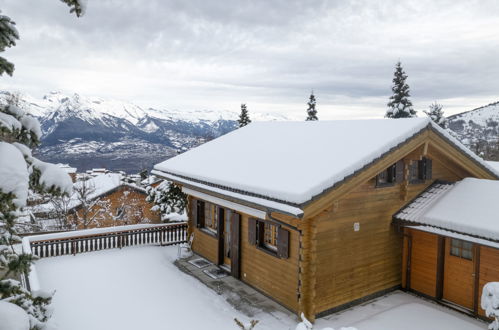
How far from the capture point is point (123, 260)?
1423cm

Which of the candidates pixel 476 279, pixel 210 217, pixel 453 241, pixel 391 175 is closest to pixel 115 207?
pixel 210 217

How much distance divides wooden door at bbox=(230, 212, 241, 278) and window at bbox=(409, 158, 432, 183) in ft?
19.1

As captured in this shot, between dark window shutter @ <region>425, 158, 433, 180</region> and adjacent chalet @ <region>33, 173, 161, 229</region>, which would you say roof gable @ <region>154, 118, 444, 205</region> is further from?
adjacent chalet @ <region>33, 173, 161, 229</region>

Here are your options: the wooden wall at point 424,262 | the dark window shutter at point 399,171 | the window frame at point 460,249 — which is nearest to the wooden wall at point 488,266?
the window frame at point 460,249

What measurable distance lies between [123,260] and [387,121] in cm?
1105

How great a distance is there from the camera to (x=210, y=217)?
14.4 m

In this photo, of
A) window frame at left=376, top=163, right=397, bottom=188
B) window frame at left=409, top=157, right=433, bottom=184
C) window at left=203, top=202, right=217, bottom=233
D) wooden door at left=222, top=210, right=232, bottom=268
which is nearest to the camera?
window frame at left=376, top=163, right=397, bottom=188

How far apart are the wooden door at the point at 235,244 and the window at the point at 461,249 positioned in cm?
644

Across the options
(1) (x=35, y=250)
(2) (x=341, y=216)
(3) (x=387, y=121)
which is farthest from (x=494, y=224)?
(1) (x=35, y=250)

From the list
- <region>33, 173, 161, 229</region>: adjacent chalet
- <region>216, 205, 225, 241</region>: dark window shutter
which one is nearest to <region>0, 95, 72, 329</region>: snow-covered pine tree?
<region>216, 205, 225, 241</region>: dark window shutter

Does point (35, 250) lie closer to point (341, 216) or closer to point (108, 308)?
point (108, 308)

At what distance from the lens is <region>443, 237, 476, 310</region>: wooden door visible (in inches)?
399

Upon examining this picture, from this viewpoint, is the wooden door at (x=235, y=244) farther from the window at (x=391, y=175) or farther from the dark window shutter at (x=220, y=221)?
the window at (x=391, y=175)

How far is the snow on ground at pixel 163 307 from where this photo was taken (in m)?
9.48
